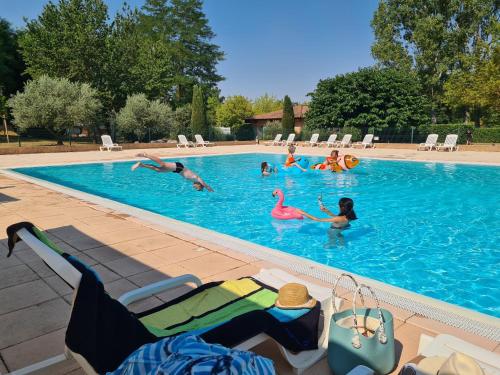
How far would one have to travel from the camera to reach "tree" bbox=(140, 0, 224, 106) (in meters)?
47.8

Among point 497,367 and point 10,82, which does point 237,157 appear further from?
point 10,82

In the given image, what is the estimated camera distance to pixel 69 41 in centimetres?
3042

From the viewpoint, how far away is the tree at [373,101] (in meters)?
31.5

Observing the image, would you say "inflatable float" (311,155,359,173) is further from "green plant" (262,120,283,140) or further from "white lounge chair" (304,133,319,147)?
"green plant" (262,120,283,140)

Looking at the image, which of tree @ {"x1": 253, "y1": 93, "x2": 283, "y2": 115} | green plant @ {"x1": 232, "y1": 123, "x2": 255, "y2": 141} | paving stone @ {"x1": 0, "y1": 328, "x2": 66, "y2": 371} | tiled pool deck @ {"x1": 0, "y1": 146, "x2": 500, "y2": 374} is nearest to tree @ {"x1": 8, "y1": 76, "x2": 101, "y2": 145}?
green plant @ {"x1": 232, "y1": 123, "x2": 255, "y2": 141}

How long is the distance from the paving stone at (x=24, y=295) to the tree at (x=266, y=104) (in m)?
71.8

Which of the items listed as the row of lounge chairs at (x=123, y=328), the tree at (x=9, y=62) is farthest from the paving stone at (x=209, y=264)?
the tree at (x=9, y=62)

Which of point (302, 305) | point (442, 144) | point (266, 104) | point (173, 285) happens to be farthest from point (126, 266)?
point (266, 104)

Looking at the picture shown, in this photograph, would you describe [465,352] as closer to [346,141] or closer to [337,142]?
[346,141]

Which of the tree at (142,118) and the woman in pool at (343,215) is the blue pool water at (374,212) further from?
the tree at (142,118)

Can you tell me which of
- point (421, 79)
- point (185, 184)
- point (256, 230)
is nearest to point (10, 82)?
point (185, 184)

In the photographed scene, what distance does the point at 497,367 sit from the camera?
2027mm

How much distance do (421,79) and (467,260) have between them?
1506 inches

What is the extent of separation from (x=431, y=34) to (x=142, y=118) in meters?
29.3
